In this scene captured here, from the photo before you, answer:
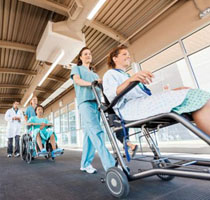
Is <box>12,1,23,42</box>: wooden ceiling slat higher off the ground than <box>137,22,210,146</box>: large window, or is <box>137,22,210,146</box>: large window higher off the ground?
<box>12,1,23,42</box>: wooden ceiling slat

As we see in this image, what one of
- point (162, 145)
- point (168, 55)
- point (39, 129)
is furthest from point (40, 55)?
point (162, 145)

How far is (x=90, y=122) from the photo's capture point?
54.4 inches

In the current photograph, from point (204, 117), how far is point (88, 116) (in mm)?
1003

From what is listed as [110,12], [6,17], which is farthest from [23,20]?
[110,12]

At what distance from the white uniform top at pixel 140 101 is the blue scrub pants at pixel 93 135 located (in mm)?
467

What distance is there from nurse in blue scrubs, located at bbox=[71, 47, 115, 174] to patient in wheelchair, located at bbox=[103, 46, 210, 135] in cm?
37

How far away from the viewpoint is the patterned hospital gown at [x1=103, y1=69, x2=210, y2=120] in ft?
2.25

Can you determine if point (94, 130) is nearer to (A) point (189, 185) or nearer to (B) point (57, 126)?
(A) point (189, 185)

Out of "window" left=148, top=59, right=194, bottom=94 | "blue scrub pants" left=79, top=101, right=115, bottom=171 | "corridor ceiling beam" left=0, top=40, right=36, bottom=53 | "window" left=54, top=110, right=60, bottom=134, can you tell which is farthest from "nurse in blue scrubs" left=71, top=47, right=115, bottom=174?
"window" left=54, top=110, right=60, bottom=134

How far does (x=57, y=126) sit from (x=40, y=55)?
21.4 ft

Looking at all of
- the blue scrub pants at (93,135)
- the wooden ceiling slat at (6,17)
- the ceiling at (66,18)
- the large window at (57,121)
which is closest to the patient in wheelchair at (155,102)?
the blue scrub pants at (93,135)

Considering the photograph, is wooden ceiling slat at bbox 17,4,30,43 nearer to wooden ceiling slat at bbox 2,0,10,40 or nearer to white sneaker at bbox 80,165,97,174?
wooden ceiling slat at bbox 2,0,10,40

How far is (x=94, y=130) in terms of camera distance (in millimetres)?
1325

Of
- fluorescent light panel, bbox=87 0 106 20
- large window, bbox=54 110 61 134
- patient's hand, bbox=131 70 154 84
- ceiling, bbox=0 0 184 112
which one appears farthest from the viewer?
large window, bbox=54 110 61 134
